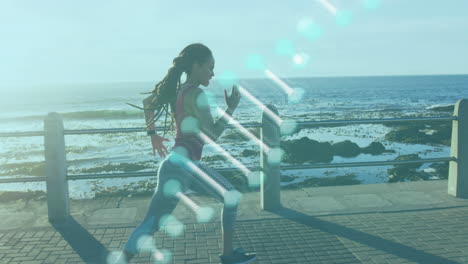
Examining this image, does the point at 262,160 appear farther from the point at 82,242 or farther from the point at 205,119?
the point at 205,119

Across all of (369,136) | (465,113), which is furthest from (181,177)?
(369,136)

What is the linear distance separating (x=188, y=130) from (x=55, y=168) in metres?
2.73

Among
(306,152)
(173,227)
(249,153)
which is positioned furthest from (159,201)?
(306,152)

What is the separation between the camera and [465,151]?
6.20m

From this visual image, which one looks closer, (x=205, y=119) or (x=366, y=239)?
(x=205, y=119)

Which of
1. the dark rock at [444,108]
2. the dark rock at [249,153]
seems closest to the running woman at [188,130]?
the dark rock at [249,153]

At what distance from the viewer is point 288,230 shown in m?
4.97

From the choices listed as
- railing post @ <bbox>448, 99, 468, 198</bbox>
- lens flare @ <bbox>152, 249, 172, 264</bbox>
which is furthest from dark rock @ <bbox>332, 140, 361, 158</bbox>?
lens flare @ <bbox>152, 249, 172, 264</bbox>

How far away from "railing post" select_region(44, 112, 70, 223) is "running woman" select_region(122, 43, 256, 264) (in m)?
2.21

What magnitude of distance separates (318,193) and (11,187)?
27.4ft

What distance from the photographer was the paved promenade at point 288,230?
4.27 m

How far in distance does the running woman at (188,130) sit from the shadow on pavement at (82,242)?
88cm

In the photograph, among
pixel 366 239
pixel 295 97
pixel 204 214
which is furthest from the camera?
pixel 295 97

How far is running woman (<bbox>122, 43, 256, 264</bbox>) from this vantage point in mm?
3322
